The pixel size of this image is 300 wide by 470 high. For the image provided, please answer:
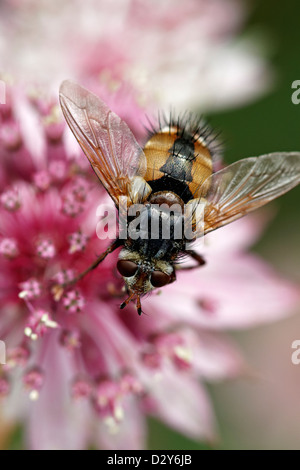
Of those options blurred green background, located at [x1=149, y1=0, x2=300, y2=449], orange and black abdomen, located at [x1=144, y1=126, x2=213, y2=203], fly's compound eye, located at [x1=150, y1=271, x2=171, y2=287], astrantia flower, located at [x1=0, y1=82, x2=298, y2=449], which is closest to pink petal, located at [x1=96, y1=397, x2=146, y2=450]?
astrantia flower, located at [x1=0, y1=82, x2=298, y2=449]

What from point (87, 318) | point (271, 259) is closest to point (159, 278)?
point (87, 318)

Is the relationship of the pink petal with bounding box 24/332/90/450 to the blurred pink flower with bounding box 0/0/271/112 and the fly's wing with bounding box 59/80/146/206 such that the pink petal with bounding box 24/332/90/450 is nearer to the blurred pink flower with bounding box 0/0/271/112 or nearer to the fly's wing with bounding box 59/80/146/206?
the fly's wing with bounding box 59/80/146/206

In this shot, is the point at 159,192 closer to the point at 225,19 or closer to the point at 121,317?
the point at 121,317

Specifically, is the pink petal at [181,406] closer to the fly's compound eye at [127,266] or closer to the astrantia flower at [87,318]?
the astrantia flower at [87,318]

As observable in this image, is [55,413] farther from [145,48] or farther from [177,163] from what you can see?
[145,48]

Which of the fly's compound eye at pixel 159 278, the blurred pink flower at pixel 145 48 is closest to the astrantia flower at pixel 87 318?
the fly's compound eye at pixel 159 278

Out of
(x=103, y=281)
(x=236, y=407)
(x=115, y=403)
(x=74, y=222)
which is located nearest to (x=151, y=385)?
(x=115, y=403)
